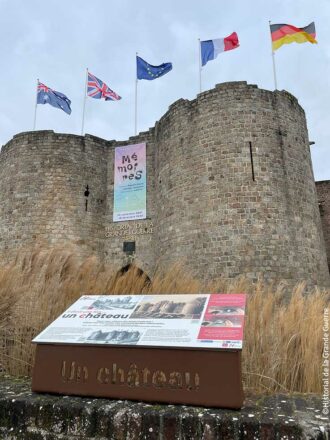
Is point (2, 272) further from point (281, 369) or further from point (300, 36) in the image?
point (300, 36)

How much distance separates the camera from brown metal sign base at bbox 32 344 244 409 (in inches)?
85.0

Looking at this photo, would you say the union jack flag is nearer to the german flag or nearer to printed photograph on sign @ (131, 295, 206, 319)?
the german flag

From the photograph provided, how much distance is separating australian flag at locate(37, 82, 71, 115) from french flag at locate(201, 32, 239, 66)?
22.5 ft

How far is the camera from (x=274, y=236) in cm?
1094

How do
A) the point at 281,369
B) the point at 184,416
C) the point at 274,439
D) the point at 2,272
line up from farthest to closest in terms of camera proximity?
the point at 2,272 → the point at 281,369 → the point at 184,416 → the point at 274,439

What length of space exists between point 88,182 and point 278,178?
822 centimetres

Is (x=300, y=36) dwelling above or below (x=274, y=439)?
above

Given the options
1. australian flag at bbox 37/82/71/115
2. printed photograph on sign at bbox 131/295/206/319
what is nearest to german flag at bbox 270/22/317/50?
australian flag at bbox 37/82/71/115

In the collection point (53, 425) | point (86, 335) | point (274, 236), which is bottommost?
point (53, 425)

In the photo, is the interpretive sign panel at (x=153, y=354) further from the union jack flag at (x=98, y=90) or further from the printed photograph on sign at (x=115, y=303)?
the union jack flag at (x=98, y=90)

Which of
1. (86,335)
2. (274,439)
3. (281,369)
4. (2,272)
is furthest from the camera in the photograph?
(2,272)

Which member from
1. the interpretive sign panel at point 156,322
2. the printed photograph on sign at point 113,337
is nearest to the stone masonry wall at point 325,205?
the interpretive sign panel at point 156,322

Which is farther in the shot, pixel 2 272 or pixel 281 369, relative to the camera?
pixel 2 272

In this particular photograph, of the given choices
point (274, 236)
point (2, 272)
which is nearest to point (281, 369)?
point (2, 272)
